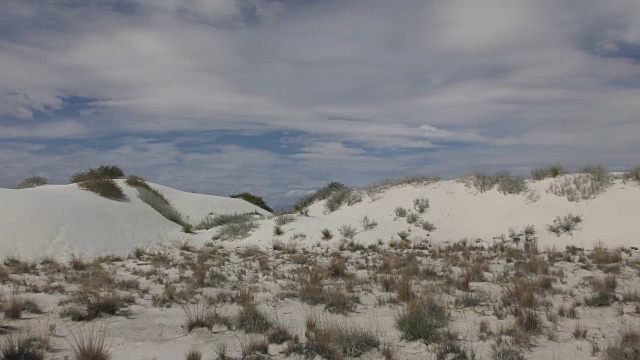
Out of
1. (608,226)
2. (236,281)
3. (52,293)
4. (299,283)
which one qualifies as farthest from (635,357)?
(608,226)

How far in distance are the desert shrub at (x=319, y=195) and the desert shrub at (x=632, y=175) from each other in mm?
17605

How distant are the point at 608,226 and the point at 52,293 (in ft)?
67.6

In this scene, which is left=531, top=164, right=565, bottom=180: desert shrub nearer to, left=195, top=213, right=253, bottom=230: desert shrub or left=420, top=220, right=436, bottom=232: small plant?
left=420, top=220, right=436, bottom=232: small plant

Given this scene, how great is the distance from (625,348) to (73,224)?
2118 cm

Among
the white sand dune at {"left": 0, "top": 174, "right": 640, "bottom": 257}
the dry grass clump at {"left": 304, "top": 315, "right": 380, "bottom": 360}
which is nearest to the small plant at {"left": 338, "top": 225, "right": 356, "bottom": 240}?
the white sand dune at {"left": 0, "top": 174, "right": 640, "bottom": 257}

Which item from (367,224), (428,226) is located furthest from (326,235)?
(428,226)

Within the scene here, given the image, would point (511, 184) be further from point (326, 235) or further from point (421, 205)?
point (326, 235)

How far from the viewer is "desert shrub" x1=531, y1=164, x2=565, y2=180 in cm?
2638

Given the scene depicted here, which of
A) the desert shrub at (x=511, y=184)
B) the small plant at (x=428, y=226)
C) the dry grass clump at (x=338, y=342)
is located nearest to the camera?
the dry grass clump at (x=338, y=342)

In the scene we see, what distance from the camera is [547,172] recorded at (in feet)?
88.6

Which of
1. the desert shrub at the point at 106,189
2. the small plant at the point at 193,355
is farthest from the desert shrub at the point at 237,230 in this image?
the small plant at the point at 193,355

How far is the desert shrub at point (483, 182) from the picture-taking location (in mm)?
27531

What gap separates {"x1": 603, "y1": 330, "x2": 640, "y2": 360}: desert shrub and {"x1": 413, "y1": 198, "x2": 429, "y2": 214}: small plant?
63.0ft

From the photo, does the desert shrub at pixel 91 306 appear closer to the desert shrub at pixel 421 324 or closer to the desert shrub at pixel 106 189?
the desert shrub at pixel 421 324
